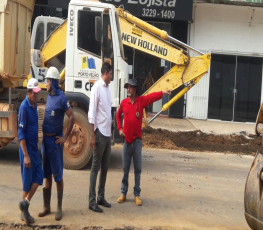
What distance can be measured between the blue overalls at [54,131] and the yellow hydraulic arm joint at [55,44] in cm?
361

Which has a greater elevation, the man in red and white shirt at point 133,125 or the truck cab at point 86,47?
the truck cab at point 86,47

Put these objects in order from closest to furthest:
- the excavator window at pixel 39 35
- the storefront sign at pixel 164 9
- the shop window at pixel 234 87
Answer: the excavator window at pixel 39 35 → the storefront sign at pixel 164 9 → the shop window at pixel 234 87

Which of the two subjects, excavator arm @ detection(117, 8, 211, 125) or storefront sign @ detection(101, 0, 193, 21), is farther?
storefront sign @ detection(101, 0, 193, 21)

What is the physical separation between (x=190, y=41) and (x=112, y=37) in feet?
33.6

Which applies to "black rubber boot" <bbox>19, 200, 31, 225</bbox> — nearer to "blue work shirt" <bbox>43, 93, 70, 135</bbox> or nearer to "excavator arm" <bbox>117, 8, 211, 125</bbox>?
"blue work shirt" <bbox>43, 93, 70, 135</bbox>

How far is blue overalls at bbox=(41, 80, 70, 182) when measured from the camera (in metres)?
5.43

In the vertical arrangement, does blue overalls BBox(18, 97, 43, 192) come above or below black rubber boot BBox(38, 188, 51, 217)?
above

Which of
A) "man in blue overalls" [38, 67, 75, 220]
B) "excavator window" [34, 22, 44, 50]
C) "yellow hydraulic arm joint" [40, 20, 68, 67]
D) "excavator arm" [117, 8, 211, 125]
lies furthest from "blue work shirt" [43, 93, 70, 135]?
"excavator window" [34, 22, 44, 50]

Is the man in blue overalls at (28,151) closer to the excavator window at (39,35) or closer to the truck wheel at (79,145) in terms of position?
the truck wheel at (79,145)

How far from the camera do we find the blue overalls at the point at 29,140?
5180 millimetres

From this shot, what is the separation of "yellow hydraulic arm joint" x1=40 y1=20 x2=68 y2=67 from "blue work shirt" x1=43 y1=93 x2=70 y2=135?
3683mm

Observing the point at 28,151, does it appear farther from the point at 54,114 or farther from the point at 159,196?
the point at 159,196

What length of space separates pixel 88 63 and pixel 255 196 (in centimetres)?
475

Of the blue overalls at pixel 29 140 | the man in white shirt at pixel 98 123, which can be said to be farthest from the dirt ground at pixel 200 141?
the blue overalls at pixel 29 140
